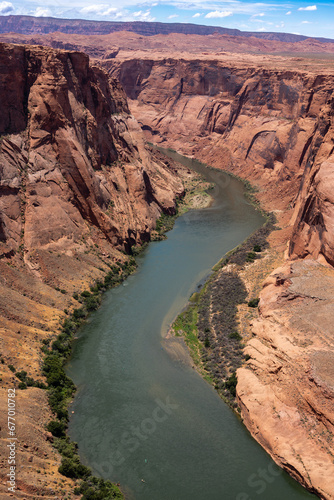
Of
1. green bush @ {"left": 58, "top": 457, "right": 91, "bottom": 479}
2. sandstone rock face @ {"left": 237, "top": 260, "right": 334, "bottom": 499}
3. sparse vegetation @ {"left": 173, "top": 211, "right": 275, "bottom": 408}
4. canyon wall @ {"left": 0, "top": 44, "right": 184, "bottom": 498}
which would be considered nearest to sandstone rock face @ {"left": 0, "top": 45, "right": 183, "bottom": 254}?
canyon wall @ {"left": 0, "top": 44, "right": 184, "bottom": 498}

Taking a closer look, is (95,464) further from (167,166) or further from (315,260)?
(167,166)

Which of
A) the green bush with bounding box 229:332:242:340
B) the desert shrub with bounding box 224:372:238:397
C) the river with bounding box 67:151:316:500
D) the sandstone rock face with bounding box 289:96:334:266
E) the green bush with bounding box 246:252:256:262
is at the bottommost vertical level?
the river with bounding box 67:151:316:500

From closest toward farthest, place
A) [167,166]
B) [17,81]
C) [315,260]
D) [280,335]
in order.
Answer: [280,335] < [315,260] < [17,81] < [167,166]

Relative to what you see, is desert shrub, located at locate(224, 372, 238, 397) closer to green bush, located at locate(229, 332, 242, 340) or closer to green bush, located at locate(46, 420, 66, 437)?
green bush, located at locate(229, 332, 242, 340)

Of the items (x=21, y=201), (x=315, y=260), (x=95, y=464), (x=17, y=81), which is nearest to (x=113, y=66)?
(x=17, y=81)

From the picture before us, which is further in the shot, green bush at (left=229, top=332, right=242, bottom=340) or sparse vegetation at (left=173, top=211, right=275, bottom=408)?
green bush at (left=229, top=332, right=242, bottom=340)

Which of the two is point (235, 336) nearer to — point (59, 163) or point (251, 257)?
point (251, 257)

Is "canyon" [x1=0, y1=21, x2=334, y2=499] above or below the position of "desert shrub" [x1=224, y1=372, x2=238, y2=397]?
above
